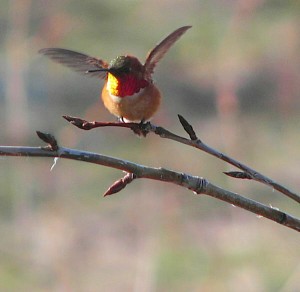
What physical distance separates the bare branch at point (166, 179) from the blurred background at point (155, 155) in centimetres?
176

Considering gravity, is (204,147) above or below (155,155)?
above

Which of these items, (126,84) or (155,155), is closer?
(126,84)

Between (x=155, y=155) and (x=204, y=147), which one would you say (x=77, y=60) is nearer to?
(x=204, y=147)

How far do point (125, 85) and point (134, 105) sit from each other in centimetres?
7

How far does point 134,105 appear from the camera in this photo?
207cm

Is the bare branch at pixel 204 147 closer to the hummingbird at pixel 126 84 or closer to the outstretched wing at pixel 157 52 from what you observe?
the hummingbird at pixel 126 84

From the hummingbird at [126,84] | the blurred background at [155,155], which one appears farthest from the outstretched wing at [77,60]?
the blurred background at [155,155]

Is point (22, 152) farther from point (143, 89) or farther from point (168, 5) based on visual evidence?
point (168, 5)

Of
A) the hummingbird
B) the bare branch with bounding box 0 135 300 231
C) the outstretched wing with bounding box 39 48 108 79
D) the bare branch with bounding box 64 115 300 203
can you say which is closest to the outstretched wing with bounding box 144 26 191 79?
the hummingbird

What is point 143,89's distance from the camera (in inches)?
83.7

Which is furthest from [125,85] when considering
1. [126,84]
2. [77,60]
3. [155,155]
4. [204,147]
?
[155,155]

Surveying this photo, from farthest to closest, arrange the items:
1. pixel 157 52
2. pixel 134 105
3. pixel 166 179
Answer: pixel 157 52, pixel 134 105, pixel 166 179

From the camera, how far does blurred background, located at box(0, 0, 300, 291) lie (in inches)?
170

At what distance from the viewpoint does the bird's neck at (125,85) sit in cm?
210
